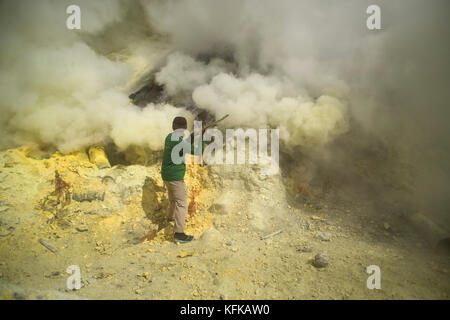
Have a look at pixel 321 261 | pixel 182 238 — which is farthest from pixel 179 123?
pixel 321 261

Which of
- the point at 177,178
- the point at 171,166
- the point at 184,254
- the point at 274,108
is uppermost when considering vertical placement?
the point at 274,108

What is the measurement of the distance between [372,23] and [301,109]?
6.95ft

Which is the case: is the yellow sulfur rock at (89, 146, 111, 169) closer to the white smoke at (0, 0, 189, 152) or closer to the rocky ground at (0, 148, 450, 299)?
the rocky ground at (0, 148, 450, 299)

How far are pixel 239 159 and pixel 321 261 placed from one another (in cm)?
210

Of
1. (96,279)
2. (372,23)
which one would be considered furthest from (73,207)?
(372,23)

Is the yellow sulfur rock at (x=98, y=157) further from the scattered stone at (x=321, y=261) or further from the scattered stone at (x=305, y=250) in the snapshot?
the scattered stone at (x=321, y=261)

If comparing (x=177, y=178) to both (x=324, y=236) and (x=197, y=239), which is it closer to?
(x=197, y=239)

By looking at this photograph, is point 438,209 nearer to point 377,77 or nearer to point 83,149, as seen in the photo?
point 377,77

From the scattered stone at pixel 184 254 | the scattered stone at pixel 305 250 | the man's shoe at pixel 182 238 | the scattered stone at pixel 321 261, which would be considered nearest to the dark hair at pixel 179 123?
the man's shoe at pixel 182 238

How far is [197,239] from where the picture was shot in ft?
11.7

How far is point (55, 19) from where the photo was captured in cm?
505

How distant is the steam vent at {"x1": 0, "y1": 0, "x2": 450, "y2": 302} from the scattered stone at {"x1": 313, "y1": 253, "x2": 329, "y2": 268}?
16 mm

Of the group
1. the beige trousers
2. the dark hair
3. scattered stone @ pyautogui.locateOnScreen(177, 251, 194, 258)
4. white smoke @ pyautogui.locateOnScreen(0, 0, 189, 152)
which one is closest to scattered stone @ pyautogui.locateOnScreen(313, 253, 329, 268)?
scattered stone @ pyautogui.locateOnScreen(177, 251, 194, 258)

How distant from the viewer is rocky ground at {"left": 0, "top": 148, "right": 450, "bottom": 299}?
8.22ft
